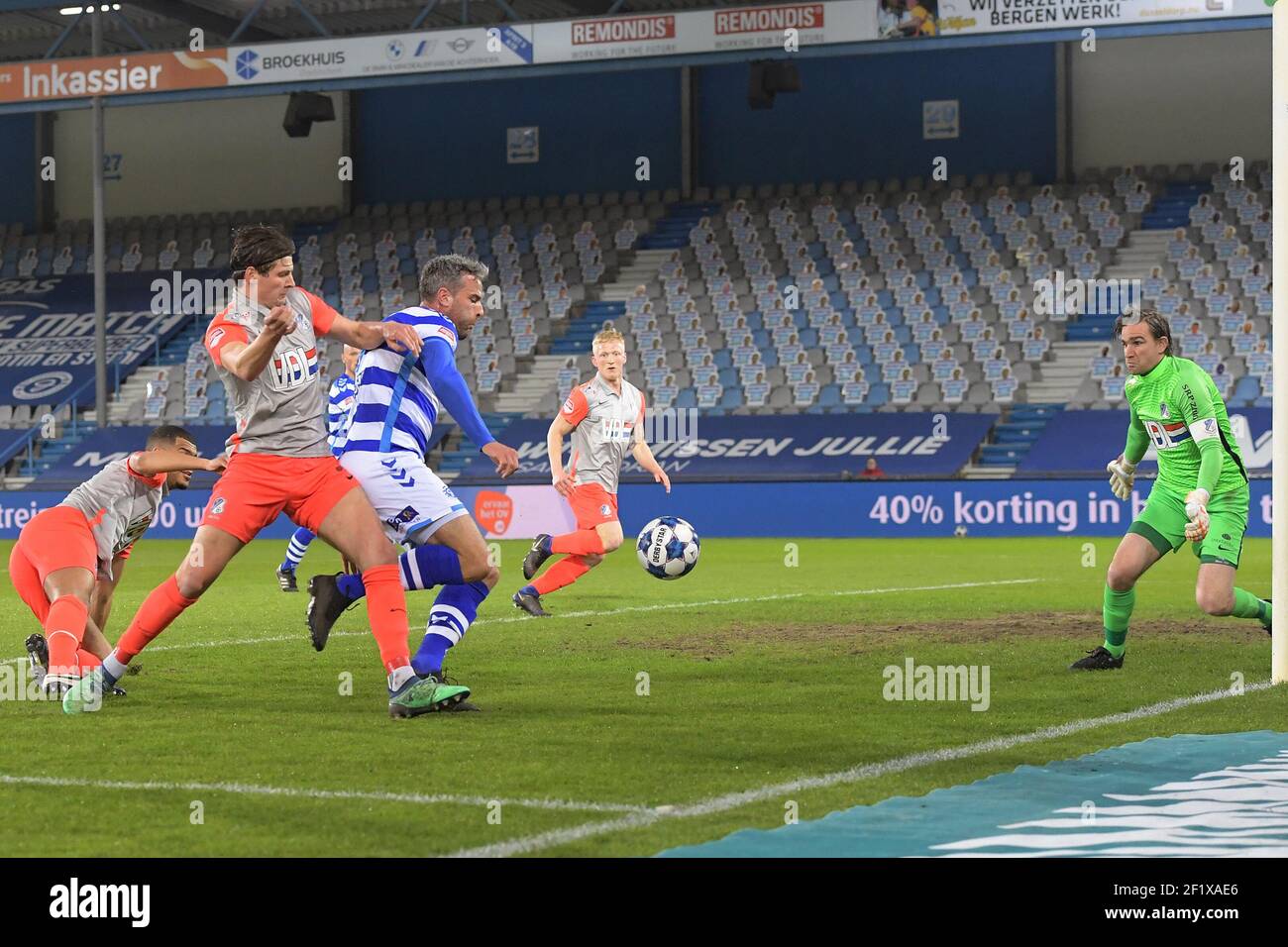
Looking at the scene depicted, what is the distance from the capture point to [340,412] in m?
8.05

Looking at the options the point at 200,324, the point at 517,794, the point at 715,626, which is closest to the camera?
the point at 517,794

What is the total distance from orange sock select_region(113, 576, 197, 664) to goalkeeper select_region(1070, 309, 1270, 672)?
15.9 feet

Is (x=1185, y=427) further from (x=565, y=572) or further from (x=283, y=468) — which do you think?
(x=565, y=572)

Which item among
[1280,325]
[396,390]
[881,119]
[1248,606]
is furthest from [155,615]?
[881,119]

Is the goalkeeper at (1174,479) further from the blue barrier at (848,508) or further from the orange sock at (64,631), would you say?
the blue barrier at (848,508)

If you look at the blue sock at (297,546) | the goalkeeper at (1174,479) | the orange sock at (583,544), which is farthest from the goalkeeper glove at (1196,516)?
the blue sock at (297,546)

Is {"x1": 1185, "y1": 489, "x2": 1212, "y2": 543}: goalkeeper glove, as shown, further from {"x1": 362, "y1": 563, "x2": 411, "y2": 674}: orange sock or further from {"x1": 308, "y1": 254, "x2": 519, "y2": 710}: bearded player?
{"x1": 362, "y1": 563, "x2": 411, "y2": 674}: orange sock

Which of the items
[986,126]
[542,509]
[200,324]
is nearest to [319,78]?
[542,509]

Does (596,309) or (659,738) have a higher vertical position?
(596,309)

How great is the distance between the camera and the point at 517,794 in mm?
5770

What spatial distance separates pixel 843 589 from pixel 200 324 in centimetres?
2582

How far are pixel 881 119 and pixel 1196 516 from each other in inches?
1145
